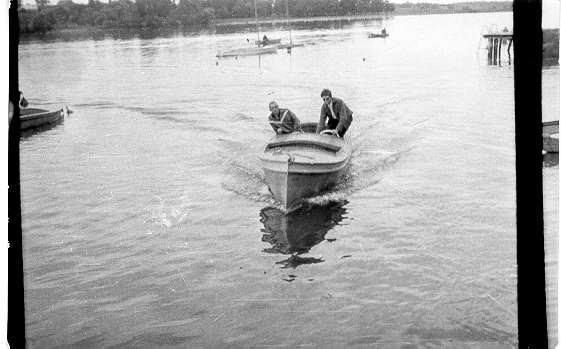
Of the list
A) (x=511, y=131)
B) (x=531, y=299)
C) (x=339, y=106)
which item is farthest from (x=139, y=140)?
(x=531, y=299)

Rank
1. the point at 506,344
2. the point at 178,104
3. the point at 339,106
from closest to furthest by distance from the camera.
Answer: the point at 506,344, the point at 178,104, the point at 339,106

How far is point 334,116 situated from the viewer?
22.5 feet

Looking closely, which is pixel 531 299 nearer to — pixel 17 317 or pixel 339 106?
pixel 339 106

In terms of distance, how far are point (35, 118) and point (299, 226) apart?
2.74 m

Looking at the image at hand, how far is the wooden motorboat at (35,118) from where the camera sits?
5.40m

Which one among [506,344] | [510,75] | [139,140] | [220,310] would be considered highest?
[510,75]

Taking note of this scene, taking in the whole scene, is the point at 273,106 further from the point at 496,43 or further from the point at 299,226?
the point at 496,43

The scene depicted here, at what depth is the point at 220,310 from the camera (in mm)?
5113

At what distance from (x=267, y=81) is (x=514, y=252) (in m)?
3.40

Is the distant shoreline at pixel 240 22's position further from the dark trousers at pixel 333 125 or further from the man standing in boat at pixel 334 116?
the dark trousers at pixel 333 125

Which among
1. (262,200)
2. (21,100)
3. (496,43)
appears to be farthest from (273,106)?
(21,100)

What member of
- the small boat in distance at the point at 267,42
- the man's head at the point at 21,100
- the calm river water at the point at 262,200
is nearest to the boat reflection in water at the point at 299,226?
the calm river water at the point at 262,200

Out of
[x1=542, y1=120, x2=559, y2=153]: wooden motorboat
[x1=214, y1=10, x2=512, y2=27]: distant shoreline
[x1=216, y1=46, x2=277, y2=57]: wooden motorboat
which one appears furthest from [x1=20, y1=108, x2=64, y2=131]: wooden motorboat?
[x1=542, y1=120, x2=559, y2=153]: wooden motorboat

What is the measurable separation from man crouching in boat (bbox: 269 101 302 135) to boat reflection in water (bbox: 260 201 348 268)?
93cm
